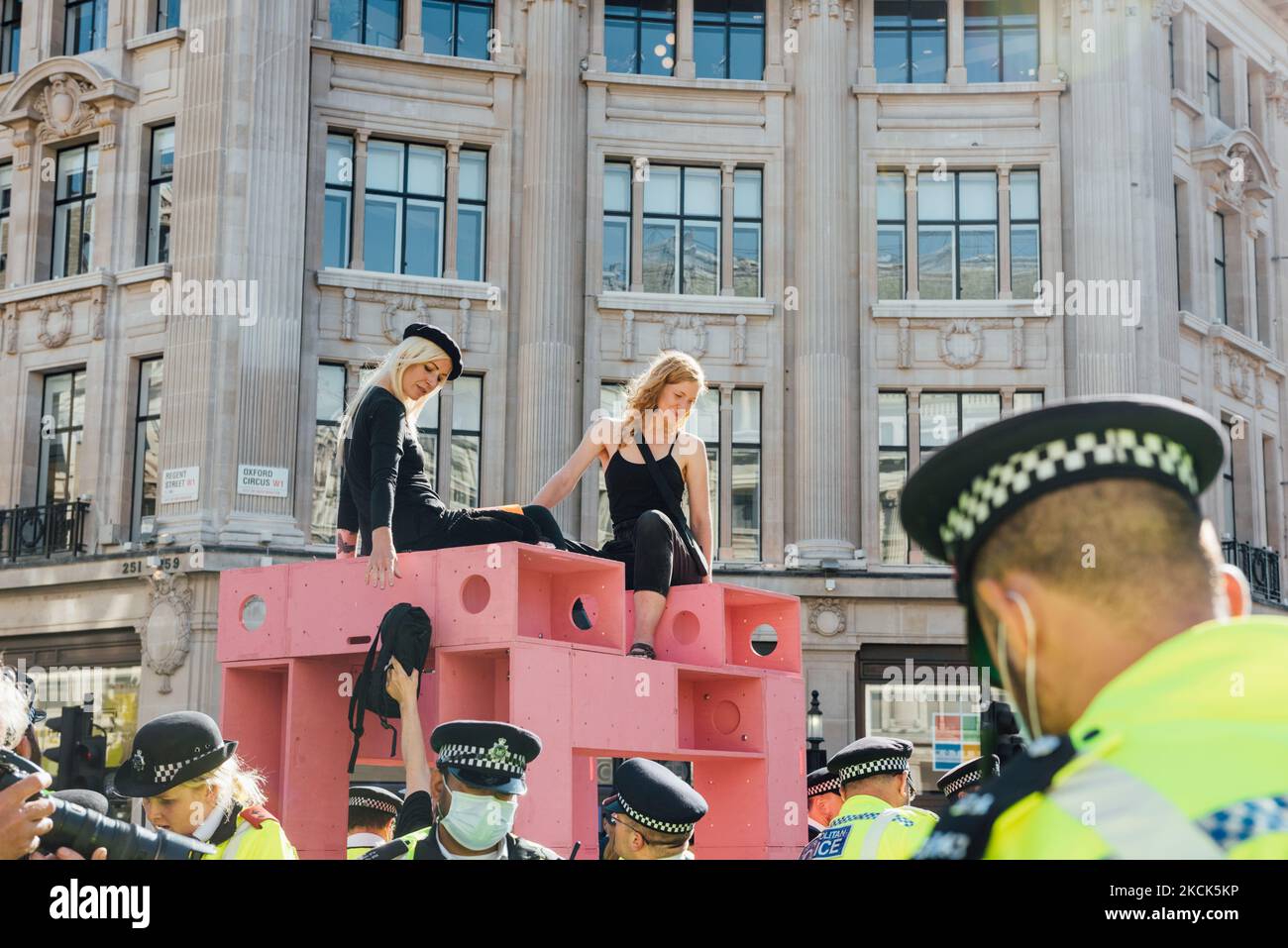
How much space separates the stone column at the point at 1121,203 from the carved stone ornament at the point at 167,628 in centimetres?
1550

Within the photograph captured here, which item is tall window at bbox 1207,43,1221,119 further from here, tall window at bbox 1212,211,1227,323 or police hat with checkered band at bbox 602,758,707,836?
police hat with checkered band at bbox 602,758,707,836

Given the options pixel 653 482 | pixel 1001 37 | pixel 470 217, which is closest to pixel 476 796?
pixel 653 482

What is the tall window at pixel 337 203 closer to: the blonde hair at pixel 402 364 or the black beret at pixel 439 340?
A: the blonde hair at pixel 402 364

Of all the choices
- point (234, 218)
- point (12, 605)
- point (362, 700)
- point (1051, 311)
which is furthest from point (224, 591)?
point (1051, 311)

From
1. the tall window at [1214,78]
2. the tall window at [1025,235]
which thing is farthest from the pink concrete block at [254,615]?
the tall window at [1214,78]

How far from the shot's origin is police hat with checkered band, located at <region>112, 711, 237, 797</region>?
15.0 feet

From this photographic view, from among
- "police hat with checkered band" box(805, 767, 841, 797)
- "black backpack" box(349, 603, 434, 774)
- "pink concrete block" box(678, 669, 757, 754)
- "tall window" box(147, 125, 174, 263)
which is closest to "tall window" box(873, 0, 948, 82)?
"tall window" box(147, 125, 174, 263)

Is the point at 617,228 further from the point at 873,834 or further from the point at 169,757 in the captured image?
the point at 169,757

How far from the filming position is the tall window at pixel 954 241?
100 feet

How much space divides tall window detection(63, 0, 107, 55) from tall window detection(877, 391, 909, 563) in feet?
50.4

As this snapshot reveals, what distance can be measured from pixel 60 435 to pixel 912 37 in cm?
1703

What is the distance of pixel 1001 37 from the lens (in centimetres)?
3130

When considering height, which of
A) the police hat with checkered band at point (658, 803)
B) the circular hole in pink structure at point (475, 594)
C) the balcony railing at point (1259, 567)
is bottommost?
the police hat with checkered band at point (658, 803)
